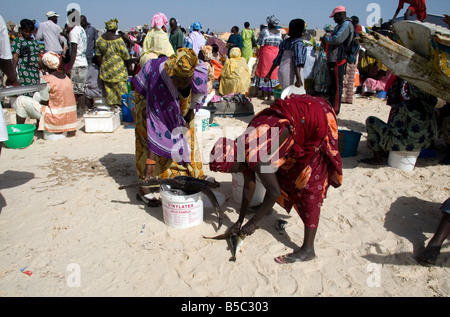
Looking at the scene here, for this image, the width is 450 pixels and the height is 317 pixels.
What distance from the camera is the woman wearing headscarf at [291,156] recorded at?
95.6 inches

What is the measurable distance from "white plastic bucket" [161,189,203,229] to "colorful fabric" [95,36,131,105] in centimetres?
416

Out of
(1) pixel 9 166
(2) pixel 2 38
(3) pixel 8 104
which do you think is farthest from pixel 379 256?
(3) pixel 8 104

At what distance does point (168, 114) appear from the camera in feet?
10.7

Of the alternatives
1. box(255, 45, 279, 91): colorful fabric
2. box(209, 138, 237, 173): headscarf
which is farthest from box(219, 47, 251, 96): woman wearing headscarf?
box(209, 138, 237, 173): headscarf

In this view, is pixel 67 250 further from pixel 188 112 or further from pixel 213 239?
pixel 188 112

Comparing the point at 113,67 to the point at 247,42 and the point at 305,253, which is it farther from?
the point at 247,42

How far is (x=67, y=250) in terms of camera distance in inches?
111

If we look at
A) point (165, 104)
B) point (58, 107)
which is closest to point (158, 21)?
point (58, 107)

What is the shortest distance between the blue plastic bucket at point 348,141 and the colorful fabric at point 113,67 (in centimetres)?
425

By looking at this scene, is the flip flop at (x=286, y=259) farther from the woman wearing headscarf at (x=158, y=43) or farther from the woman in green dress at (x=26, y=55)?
the woman in green dress at (x=26, y=55)

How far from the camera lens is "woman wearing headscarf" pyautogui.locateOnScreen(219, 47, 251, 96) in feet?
26.3

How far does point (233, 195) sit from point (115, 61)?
410 centimetres

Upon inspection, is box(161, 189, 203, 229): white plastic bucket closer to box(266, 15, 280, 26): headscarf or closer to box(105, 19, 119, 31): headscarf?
box(105, 19, 119, 31): headscarf

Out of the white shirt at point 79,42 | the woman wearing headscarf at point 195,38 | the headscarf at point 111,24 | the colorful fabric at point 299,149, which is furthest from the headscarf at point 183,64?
the woman wearing headscarf at point 195,38
